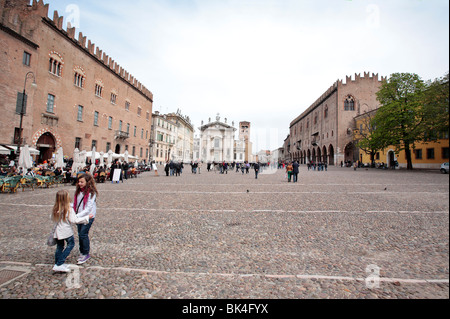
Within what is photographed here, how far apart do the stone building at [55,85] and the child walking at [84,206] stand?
67.1 feet

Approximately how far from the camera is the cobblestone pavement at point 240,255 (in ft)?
8.66

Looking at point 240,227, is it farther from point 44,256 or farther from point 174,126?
point 174,126

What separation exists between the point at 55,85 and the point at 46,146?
20.7 ft

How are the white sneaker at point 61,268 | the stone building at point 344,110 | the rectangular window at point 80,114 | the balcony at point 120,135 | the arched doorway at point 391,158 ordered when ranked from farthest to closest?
the stone building at point 344,110, the arched doorway at point 391,158, the balcony at point 120,135, the rectangular window at point 80,114, the white sneaker at point 61,268

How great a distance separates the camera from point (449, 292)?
54.3 inches

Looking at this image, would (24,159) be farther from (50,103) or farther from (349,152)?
(349,152)

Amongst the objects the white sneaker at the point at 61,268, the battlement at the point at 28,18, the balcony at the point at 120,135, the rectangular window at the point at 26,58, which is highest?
the battlement at the point at 28,18

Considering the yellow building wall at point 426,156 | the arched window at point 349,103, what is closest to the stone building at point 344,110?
the arched window at point 349,103

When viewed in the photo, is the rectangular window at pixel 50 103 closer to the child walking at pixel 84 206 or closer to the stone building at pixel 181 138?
the child walking at pixel 84 206

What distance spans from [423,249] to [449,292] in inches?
120

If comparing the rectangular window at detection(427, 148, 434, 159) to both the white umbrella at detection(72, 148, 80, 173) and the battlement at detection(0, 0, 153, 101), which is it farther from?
the battlement at detection(0, 0, 153, 101)

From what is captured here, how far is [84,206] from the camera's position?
3625 millimetres
